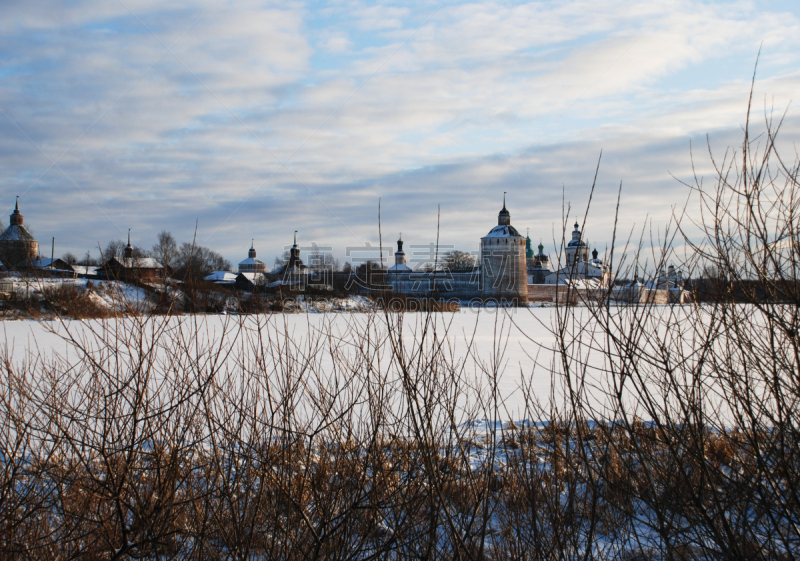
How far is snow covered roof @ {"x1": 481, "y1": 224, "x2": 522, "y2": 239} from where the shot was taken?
46594mm

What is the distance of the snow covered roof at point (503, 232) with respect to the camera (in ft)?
153

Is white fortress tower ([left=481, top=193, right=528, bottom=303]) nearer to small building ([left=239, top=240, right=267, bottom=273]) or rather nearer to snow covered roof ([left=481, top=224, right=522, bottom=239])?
snow covered roof ([left=481, top=224, right=522, bottom=239])

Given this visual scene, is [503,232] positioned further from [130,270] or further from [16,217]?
[130,270]

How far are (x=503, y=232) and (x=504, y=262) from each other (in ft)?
10.4

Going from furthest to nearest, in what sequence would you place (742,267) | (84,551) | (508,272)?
(508,272) < (742,267) < (84,551)

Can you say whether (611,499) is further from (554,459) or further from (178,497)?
(178,497)

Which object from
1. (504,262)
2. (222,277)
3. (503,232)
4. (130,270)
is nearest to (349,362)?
(130,270)

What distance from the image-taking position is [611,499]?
232 cm

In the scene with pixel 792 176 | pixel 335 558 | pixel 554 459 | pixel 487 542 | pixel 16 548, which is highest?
pixel 792 176

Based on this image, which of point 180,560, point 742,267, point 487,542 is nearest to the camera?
point 742,267

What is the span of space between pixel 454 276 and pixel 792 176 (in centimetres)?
4391

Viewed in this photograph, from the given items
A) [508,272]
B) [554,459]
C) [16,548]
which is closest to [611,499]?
[554,459]

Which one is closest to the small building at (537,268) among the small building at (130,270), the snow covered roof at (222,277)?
the snow covered roof at (222,277)

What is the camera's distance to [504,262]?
44969mm
